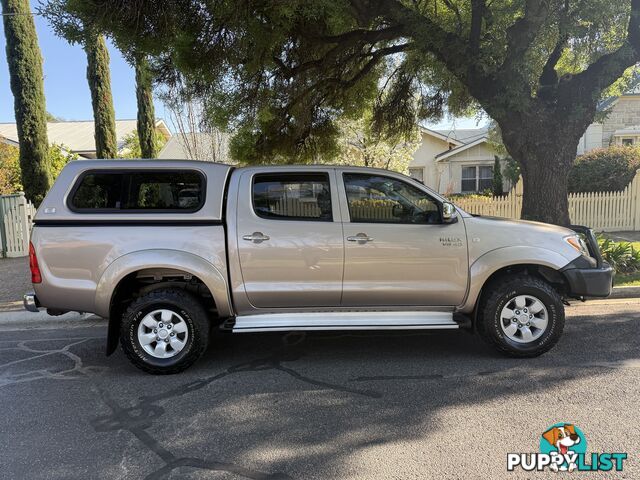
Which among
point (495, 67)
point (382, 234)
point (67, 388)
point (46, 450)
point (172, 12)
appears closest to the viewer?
point (46, 450)

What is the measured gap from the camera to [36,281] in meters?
4.57

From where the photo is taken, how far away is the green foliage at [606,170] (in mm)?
14500

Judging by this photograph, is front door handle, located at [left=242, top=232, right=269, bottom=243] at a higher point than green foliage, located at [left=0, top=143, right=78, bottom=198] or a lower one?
lower

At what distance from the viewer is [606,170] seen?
14.7 meters

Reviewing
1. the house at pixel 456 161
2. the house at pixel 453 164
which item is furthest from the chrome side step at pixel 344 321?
the house at pixel 453 164

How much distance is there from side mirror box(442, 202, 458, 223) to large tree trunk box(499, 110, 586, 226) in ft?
13.0

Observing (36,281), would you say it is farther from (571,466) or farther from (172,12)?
(571,466)

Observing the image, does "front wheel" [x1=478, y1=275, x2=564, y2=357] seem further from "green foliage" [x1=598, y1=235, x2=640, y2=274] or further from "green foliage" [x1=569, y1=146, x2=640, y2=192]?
"green foliage" [x1=569, y1=146, x2=640, y2=192]

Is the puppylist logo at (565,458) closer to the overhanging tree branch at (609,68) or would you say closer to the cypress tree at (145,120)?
the overhanging tree branch at (609,68)

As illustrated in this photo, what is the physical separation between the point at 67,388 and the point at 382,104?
9.54 m

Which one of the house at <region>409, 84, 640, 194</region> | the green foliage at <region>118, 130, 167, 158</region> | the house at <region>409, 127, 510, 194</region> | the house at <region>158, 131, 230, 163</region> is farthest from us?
the green foliage at <region>118, 130, 167, 158</region>

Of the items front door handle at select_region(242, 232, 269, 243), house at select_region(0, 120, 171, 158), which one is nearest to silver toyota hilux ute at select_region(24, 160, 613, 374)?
front door handle at select_region(242, 232, 269, 243)

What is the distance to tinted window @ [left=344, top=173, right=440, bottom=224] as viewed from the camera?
15.8 ft

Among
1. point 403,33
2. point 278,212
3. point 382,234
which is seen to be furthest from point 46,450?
point 403,33
